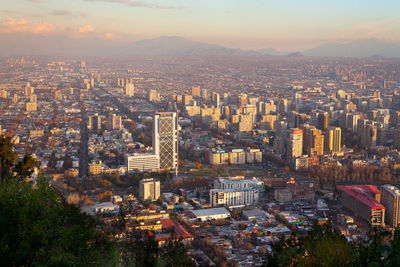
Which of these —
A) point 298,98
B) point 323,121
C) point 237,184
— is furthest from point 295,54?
point 237,184

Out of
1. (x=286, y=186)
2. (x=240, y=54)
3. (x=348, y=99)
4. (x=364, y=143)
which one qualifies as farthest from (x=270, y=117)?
(x=240, y=54)

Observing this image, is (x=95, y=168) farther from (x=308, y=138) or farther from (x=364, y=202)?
(x=308, y=138)

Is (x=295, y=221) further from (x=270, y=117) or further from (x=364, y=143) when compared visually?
(x=270, y=117)

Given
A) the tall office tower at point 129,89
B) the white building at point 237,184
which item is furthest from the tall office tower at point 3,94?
the white building at point 237,184

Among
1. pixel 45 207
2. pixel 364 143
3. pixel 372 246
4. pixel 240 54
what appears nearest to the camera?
pixel 372 246

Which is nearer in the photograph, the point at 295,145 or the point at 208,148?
the point at 295,145

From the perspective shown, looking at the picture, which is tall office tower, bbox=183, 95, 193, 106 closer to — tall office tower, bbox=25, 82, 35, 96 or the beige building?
tall office tower, bbox=25, 82, 35, 96

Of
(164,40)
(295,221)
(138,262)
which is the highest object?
(164,40)

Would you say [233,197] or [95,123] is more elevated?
[95,123]
